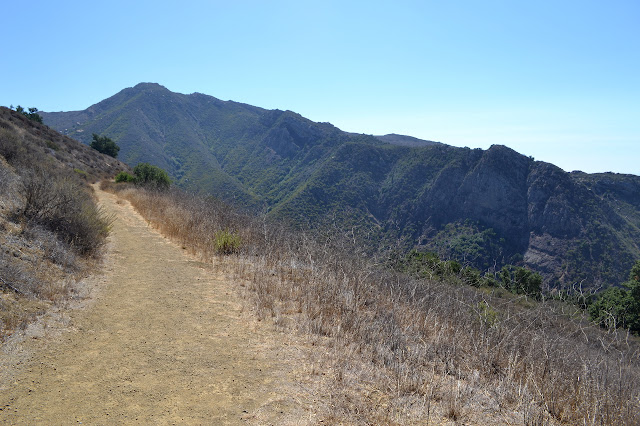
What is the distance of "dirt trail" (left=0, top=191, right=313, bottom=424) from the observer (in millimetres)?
2928

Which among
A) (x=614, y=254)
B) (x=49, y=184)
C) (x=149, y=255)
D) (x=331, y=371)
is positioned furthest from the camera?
(x=614, y=254)

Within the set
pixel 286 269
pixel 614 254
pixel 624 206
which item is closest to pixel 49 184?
pixel 286 269

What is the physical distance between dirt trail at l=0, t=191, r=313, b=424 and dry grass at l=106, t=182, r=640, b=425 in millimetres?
514

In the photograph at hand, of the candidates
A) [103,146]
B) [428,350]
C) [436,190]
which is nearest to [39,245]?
[428,350]

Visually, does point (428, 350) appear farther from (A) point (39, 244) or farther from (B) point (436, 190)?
(B) point (436, 190)

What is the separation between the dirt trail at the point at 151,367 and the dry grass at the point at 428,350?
51 cm

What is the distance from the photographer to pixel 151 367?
3635mm

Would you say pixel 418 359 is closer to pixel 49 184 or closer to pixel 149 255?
pixel 149 255

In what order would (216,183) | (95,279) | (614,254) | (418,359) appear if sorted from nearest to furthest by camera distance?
1. (418,359)
2. (95,279)
3. (614,254)
4. (216,183)

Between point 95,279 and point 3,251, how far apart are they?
1.33 meters

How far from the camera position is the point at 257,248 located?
9039 millimetres

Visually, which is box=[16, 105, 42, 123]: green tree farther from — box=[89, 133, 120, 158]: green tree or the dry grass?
the dry grass

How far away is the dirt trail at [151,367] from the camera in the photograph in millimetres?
2928

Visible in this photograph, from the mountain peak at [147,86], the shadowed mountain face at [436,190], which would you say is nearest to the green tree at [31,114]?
the shadowed mountain face at [436,190]
